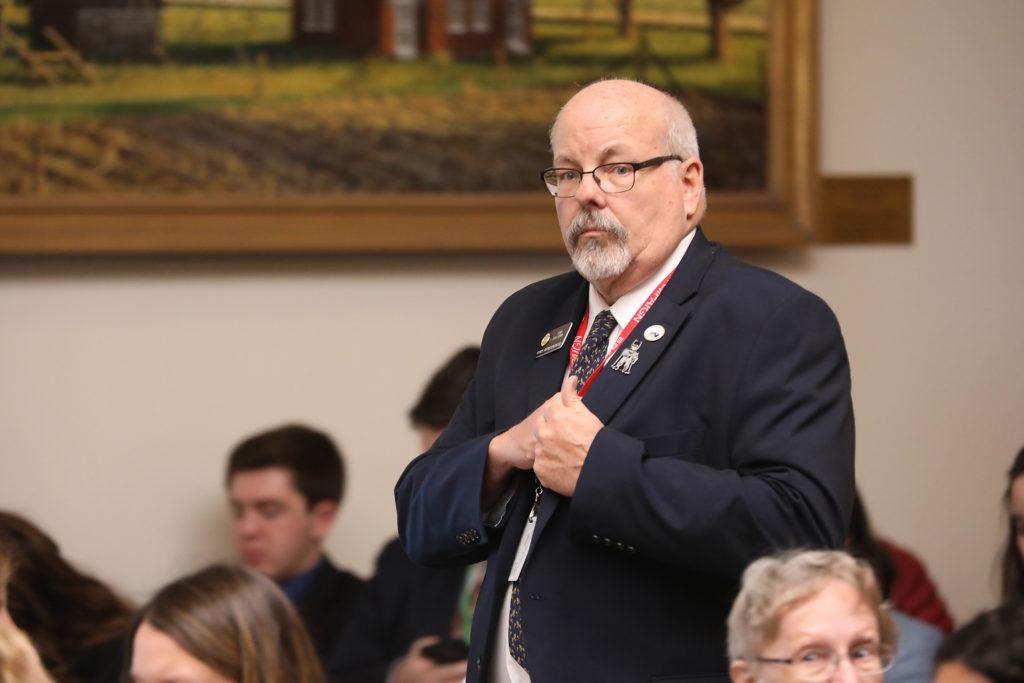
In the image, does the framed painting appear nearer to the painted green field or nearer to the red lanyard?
the painted green field

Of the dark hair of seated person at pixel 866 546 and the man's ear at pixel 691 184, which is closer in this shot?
the man's ear at pixel 691 184

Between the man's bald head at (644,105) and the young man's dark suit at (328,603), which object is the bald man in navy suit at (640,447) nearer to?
the man's bald head at (644,105)

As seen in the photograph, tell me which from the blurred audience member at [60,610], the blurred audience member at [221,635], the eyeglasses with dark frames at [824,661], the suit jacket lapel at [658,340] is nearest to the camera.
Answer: the eyeglasses with dark frames at [824,661]

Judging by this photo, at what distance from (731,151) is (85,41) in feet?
7.13

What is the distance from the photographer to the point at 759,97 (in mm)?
5137

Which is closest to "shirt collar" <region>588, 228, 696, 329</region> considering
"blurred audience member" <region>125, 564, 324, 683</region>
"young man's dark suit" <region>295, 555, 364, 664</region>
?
"blurred audience member" <region>125, 564, 324, 683</region>

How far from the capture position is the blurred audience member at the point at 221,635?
3.12 metres

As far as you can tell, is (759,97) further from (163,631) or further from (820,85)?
(163,631)

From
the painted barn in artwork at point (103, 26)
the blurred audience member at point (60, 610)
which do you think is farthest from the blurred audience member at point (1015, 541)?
the painted barn in artwork at point (103, 26)

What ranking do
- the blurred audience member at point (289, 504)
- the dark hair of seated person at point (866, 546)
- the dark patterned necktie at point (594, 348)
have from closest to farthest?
the dark patterned necktie at point (594, 348), the dark hair of seated person at point (866, 546), the blurred audience member at point (289, 504)

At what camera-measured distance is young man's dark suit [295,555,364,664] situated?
4.64m

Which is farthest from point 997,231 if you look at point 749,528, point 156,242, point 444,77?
point 749,528

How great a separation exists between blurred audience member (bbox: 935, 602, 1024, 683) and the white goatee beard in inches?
32.0

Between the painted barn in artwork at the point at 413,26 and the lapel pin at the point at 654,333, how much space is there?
2791 mm
